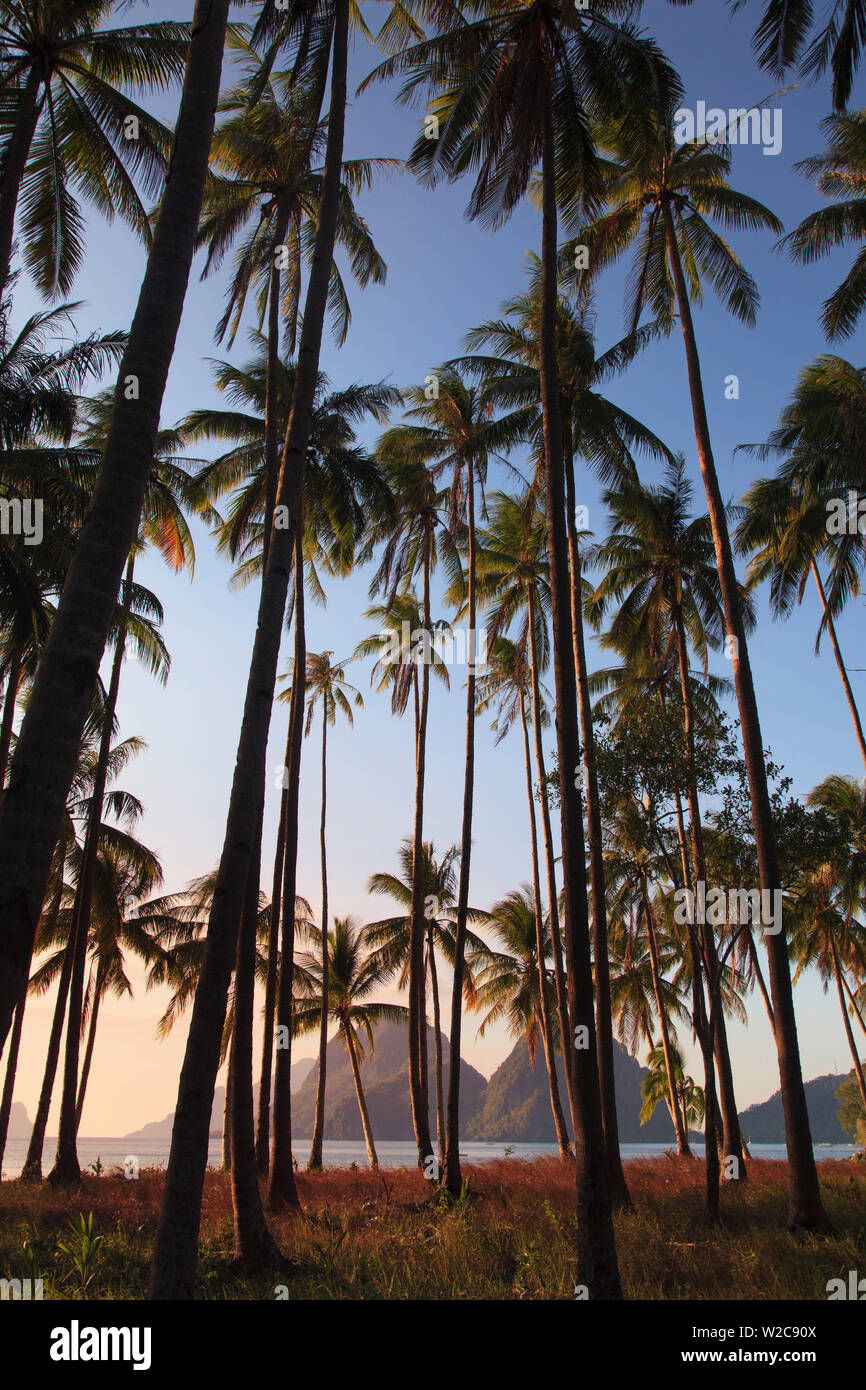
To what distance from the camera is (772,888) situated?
40.0 ft

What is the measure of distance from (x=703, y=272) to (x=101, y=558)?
1635 cm

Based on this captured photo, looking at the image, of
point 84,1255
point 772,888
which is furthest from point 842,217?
point 84,1255

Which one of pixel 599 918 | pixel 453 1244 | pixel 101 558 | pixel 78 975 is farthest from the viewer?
pixel 78 975

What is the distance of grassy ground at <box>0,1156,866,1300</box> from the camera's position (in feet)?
27.3

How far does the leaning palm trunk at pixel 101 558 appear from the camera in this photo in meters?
3.94

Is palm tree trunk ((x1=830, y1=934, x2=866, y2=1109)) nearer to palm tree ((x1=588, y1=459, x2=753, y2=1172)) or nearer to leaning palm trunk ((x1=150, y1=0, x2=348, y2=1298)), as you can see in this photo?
palm tree ((x1=588, y1=459, x2=753, y2=1172))

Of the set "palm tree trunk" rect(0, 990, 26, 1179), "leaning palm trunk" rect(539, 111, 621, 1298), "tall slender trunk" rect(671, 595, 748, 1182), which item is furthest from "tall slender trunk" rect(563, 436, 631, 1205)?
"palm tree trunk" rect(0, 990, 26, 1179)

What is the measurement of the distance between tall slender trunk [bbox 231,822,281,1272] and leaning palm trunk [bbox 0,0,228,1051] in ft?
11.6

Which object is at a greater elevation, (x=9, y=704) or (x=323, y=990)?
(x=9, y=704)

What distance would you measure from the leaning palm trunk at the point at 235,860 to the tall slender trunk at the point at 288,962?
12.7ft

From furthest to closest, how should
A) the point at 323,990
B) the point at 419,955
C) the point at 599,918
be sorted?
the point at 323,990, the point at 419,955, the point at 599,918

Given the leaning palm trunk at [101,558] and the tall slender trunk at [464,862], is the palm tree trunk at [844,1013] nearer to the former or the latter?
the tall slender trunk at [464,862]

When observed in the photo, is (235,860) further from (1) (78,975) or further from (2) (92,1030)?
(2) (92,1030)
